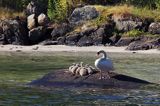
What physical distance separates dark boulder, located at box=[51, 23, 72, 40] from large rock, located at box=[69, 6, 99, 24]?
0.96 metres

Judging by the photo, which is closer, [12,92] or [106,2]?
[12,92]

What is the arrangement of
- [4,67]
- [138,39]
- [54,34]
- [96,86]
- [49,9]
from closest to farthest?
[96,86] < [4,67] < [138,39] < [54,34] < [49,9]

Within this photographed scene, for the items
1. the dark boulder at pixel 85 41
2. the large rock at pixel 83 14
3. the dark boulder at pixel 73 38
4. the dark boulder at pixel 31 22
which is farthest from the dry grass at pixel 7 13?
the dark boulder at pixel 85 41

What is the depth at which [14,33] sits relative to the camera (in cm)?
4753

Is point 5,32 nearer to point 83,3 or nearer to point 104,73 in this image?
point 83,3

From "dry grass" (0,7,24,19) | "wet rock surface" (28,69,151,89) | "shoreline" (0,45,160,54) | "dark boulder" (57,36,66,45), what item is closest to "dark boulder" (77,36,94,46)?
"shoreline" (0,45,160,54)

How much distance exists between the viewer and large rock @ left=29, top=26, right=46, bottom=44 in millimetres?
46906

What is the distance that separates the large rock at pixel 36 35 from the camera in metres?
46.9

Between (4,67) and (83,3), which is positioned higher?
(83,3)

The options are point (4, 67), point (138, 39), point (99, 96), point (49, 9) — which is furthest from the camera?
point (49, 9)

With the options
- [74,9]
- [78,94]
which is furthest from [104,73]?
[74,9]

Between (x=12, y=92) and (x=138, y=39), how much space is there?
28.0 metres

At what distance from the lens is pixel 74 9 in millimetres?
50688

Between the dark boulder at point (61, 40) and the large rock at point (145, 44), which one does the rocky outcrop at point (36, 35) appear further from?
the large rock at point (145, 44)
